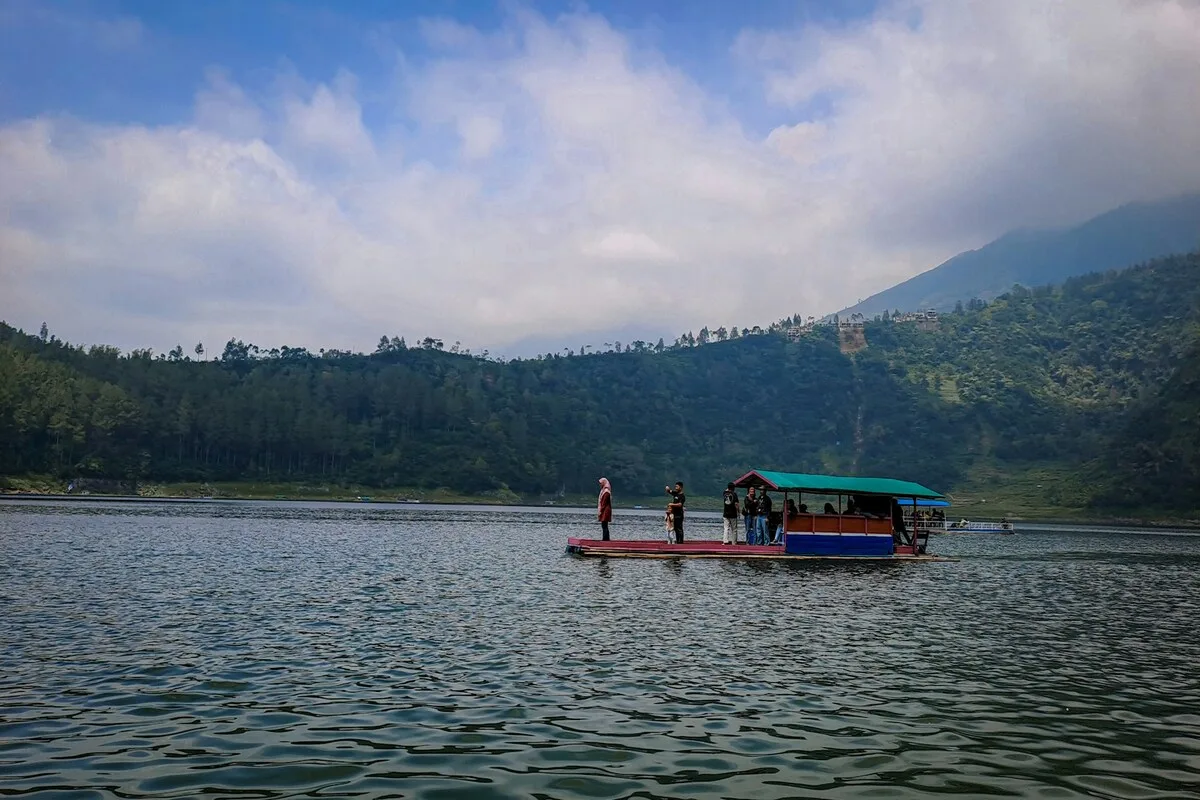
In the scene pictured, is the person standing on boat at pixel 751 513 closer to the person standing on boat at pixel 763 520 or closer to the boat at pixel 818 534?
the person standing on boat at pixel 763 520

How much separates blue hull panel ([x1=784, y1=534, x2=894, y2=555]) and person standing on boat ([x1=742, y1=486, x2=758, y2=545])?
2989 millimetres

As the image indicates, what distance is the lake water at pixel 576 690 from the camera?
37.0 ft

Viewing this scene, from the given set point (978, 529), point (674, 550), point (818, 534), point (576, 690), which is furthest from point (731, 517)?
point (978, 529)

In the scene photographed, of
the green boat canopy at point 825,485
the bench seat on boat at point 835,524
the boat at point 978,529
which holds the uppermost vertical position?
the green boat canopy at point 825,485

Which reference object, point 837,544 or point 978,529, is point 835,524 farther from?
point 978,529

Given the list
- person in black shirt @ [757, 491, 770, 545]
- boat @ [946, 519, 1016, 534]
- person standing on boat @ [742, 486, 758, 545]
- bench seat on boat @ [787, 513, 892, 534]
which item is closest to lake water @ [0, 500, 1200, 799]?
bench seat on boat @ [787, 513, 892, 534]

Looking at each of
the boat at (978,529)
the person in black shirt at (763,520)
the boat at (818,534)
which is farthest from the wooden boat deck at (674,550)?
the boat at (978,529)

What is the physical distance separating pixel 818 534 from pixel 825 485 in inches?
117

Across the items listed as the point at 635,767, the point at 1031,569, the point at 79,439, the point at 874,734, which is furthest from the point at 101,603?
the point at 79,439

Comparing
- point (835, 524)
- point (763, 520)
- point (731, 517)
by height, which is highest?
point (731, 517)

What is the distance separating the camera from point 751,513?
53500 mm

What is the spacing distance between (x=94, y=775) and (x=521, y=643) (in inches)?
431

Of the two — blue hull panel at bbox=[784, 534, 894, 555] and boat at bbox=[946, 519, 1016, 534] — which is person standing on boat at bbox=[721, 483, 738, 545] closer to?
blue hull panel at bbox=[784, 534, 894, 555]

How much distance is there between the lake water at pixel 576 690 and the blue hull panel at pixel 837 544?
16.4 m
